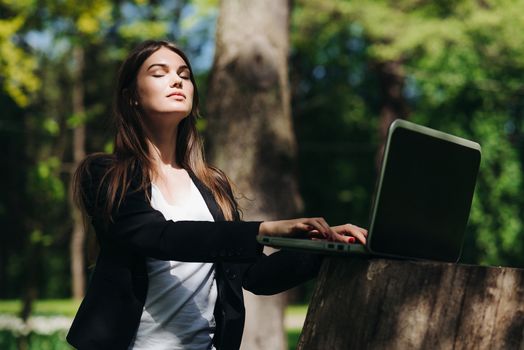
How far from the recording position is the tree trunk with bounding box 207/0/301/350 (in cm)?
571

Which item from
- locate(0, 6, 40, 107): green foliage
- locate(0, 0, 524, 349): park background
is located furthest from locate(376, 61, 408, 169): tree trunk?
locate(0, 6, 40, 107): green foliage

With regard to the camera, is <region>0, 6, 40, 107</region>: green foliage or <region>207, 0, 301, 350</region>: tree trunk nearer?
<region>207, 0, 301, 350</region>: tree trunk

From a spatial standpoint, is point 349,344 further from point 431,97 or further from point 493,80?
point 431,97

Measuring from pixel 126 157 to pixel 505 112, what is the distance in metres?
22.9

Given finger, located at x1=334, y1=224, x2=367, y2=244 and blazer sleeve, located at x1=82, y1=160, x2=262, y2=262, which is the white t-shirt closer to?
blazer sleeve, located at x1=82, y1=160, x2=262, y2=262

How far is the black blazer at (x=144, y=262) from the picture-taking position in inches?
83.8

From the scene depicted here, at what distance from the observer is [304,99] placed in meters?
28.9

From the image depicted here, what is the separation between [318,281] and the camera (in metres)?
2.23

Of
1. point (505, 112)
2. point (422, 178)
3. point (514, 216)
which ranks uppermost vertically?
point (422, 178)

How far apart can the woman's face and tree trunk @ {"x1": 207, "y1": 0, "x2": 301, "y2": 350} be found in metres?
3.07

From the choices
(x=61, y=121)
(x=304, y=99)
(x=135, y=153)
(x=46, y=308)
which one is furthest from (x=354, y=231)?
(x=304, y=99)

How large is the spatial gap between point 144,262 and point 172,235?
22 cm

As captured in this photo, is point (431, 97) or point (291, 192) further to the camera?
point (431, 97)

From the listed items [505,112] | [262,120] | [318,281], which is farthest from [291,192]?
[505,112]
